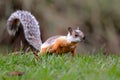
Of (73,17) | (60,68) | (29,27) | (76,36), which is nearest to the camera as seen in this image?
(60,68)

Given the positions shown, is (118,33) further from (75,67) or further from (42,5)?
(75,67)

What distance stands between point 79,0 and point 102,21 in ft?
3.06

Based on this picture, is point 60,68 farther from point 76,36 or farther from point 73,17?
point 73,17

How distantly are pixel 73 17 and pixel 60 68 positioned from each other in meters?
7.11

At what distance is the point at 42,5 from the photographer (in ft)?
44.0

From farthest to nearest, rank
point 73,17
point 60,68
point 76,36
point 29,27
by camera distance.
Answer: point 73,17
point 29,27
point 76,36
point 60,68

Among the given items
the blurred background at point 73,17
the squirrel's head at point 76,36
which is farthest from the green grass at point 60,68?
the blurred background at point 73,17

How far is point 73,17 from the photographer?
44.5ft

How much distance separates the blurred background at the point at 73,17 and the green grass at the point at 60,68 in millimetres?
5699

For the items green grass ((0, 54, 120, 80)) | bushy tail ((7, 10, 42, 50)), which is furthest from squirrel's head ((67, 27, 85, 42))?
bushy tail ((7, 10, 42, 50))

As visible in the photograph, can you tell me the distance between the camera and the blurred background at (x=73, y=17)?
43.6ft

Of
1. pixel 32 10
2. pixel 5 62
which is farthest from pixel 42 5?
pixel 5 62

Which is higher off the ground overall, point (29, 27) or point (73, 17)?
point (29, 27)

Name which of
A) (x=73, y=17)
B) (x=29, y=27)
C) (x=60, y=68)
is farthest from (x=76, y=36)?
(x=73, y=17)
